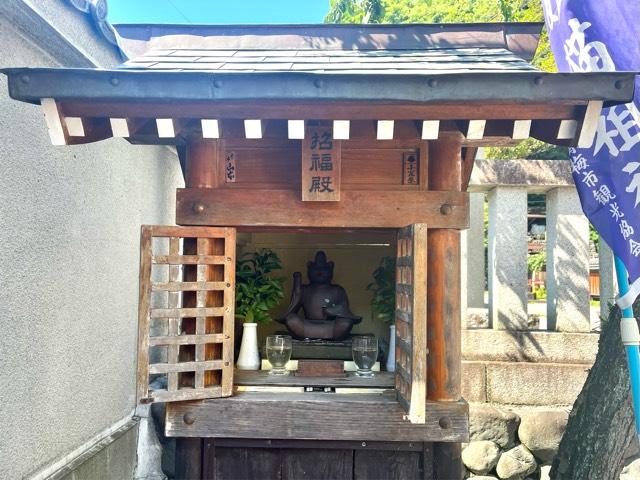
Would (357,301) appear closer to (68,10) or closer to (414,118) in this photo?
(414,118)

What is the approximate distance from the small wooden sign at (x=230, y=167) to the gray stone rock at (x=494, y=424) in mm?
4304

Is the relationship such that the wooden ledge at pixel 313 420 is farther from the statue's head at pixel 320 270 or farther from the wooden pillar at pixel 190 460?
the statue's head at pixel 320 270

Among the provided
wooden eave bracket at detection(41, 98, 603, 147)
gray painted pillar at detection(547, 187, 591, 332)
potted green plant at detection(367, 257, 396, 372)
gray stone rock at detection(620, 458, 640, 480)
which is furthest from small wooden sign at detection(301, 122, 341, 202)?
gray stone rock at detection(620, 458, 640, 480)

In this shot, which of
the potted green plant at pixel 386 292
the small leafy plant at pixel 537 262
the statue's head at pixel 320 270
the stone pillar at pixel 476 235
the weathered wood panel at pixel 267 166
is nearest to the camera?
the weathered wood panel at pixel 267 166

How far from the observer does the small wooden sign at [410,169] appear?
3275mm

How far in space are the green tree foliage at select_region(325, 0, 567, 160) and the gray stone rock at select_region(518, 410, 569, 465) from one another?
474 cm

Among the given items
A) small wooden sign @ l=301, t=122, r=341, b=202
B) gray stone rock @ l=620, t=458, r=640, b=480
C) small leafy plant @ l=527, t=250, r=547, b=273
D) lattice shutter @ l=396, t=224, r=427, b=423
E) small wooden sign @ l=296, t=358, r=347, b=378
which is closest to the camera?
lattice shutter @ l=396, t=224, r=427, b=423

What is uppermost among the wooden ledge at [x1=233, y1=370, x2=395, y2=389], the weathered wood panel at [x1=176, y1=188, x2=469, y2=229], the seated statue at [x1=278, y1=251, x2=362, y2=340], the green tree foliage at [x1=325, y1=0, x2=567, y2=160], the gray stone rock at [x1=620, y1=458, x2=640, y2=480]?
the green tree foliage at [x1=325, y1=0, x2=567, y2=160]

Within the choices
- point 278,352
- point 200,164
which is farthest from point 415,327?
point 200,164

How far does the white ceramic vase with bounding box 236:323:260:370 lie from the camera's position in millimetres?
3932

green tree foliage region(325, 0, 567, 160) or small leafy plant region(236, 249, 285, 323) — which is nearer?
small leafy plant region(236, 249, 285, 323)

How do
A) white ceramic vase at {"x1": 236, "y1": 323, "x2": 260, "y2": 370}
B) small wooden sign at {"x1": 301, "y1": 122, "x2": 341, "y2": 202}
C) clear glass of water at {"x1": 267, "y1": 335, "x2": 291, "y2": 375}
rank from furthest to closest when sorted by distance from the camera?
white ceramic vase at {"x1": 236, "y1": 323, "x2": 260, "y2": 370}
clear glass of water at {"x1": 267, "y1": 335, "x2": 291, "y2": 375}
small wooden sign at {"x1": 301, "y1": 122, "x2": 341, "y2": 202}

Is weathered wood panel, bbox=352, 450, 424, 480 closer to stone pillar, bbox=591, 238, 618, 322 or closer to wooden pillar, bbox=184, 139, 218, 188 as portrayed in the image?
wooden pillar, bbox=184, 139, 218, 188

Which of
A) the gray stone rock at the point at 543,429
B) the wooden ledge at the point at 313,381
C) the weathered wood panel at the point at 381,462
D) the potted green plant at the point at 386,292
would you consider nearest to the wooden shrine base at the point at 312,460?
the weathered wood panel at the point at 381,462
